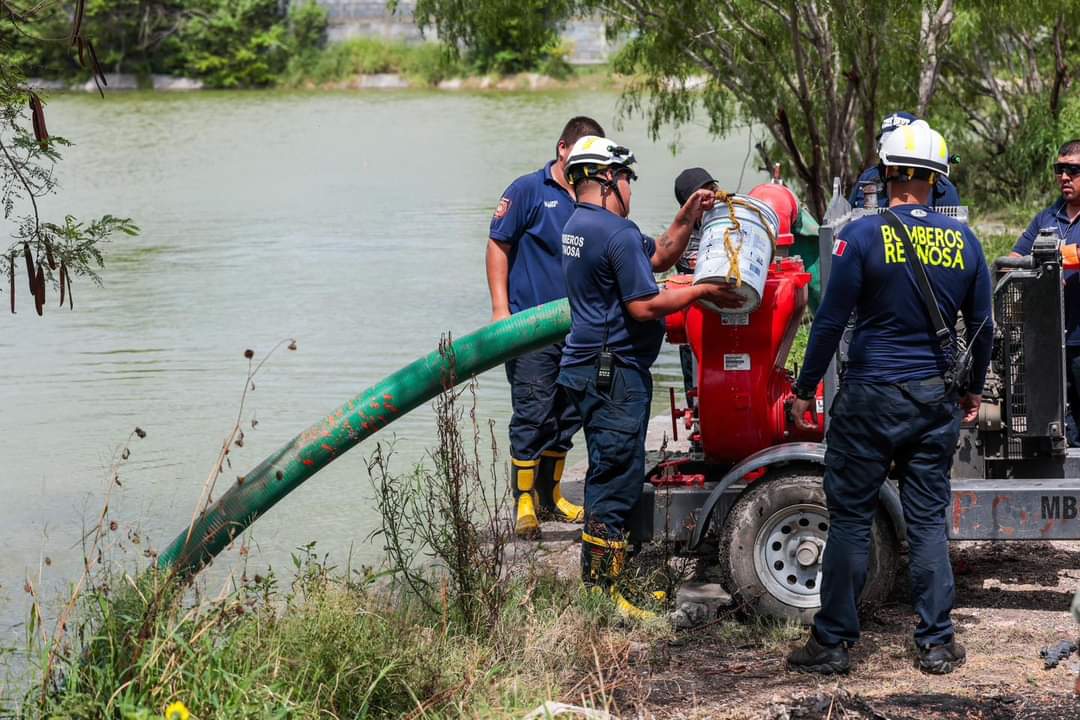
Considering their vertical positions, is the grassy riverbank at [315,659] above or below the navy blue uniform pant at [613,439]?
below

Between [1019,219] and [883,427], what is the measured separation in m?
13.5

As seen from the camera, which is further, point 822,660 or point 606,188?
point 606,188

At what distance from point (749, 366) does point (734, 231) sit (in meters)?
0.58

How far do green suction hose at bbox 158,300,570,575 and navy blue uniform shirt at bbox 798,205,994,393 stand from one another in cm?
138

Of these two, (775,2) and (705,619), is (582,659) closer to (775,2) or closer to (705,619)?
(705,619)

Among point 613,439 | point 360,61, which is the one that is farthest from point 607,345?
point 360,61

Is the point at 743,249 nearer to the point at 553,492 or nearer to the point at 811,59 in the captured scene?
the point at 553,492

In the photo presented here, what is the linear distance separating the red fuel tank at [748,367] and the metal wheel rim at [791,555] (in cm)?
37

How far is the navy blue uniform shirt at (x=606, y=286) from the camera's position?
5.55 m

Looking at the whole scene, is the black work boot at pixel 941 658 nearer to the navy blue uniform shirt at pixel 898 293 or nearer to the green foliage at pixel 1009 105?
the navy blue uniform shirt at pixel 898 293

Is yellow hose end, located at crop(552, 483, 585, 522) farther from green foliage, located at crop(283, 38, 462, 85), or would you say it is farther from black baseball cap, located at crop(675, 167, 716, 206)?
green foliage, located at crop(283, 38, 462, 85)

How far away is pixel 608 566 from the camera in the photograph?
226 inches

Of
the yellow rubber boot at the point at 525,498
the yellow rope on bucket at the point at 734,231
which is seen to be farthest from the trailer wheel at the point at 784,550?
the yellow rubber boot at the point at 525,498

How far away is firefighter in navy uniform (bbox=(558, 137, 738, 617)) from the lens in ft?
18.4
